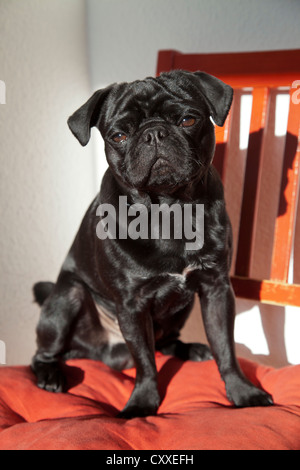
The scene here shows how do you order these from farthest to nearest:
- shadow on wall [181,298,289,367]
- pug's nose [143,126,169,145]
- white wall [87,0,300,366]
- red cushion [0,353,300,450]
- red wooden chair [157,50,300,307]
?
1. shadow on wall [181,298,289,367]
2. white wall [87,0,300,366]
3. red wooden chair [157,50,300,307]
4. pug's nose [143,126,169,145]
5. red cushion [0,353,300,450]

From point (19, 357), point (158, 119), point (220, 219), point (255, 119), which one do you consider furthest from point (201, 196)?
point (19, 357)

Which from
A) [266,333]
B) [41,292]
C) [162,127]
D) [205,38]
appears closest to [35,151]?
[41,292]

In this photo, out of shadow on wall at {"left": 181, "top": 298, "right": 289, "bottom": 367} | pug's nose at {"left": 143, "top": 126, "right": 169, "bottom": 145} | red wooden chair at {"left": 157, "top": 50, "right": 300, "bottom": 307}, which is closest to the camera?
pug's nose at {"left": 143, "top": 126, "right": 169, "bottom": 145}

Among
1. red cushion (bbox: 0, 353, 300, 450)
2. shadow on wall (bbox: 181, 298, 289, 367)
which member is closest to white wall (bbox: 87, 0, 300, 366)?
shadow on wall (bbox: 181, 298, 289, 367)

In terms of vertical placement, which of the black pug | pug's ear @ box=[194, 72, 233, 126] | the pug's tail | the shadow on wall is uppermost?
pug's ear @ box=[194, 72, 233, 126]

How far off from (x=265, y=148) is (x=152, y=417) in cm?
89

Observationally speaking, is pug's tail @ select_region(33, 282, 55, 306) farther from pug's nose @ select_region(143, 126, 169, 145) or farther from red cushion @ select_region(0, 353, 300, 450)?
pug's nose @ select_region(143, 126, 169, 145)

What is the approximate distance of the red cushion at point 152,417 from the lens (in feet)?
2.58

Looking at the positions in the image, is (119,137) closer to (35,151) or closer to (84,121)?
(84,121)

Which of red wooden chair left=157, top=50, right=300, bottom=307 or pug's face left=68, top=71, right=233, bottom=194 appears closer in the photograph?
pug's face left=68, top=71, right=233, bottom=194

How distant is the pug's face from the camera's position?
3.01 feet

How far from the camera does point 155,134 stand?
2.98 ft

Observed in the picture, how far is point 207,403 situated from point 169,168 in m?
0.50

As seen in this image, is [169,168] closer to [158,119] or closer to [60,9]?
[158,119]
